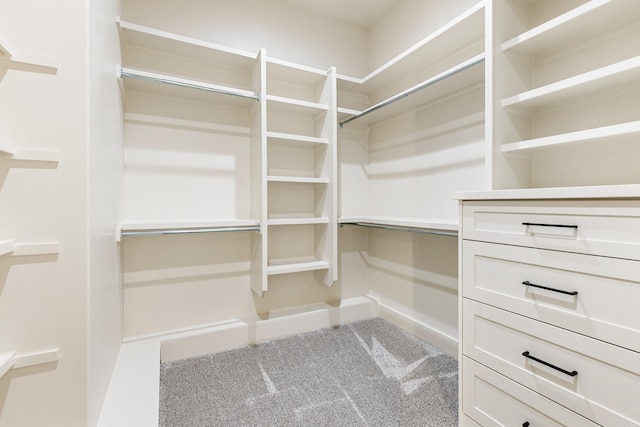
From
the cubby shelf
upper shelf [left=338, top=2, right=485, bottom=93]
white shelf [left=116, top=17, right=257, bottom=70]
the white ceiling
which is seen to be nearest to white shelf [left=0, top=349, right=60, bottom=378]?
the cubby shelf

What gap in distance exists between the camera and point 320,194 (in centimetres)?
221

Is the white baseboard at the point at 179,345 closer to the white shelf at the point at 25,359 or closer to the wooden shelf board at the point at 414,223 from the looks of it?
the white shelf at the point at 25,359

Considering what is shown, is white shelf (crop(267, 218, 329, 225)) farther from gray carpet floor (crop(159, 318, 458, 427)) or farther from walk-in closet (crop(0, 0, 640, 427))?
gray carpet floor (crop(159, 318, 458, 427))

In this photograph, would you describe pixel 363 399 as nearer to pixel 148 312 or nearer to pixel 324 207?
pixel 324 207

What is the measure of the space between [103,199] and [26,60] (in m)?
0.52

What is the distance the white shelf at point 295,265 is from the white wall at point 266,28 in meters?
1.56

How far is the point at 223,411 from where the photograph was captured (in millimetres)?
1314

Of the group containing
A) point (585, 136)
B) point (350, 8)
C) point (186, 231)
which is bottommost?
point (186, 231)

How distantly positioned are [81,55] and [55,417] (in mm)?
1154

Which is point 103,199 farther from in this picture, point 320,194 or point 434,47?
point 434,47

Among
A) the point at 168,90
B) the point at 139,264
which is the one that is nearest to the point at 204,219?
the point at 139,264

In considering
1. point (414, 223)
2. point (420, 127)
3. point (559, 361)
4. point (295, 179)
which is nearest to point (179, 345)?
point (295, 179)

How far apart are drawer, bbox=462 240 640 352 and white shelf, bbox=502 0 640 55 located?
0.88 meters

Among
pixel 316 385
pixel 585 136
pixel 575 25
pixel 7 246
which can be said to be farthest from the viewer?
pixel 316 385
